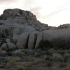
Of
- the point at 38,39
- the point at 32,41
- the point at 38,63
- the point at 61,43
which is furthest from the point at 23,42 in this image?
the point at 38,63

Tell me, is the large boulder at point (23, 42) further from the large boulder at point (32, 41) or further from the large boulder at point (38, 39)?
the large boulder at point (38, 39)

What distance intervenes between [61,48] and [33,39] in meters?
4.73

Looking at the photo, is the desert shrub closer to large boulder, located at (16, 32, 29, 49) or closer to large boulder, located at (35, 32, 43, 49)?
large boulder, located at (35, 32, 43, 49)

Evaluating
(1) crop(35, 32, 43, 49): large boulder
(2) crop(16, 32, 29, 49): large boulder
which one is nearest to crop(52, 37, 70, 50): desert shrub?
(1) crop(35, 32, 43, 49): large boulder

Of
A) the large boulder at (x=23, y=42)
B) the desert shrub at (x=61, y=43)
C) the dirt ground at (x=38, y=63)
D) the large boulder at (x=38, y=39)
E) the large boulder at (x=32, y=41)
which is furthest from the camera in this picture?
the large boulder at (x=23, y=42)

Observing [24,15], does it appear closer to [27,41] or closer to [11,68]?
[27,41]

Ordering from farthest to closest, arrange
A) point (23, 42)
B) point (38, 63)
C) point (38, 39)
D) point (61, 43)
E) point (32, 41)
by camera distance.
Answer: point (23, 42)
point (32, 41)
point (38, 39)
point (61, 43)
point (38, 63)

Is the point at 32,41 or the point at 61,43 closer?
the point at 61,43

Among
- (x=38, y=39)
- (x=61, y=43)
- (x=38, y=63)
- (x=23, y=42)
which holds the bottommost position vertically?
(x=38, y=63)

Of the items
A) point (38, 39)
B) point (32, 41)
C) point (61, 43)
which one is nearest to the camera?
point (61, 43)

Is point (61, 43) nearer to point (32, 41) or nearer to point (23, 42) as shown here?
point (32, 41)

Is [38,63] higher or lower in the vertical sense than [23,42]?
lower

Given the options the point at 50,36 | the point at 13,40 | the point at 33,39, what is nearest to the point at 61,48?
A: the point at 50,36

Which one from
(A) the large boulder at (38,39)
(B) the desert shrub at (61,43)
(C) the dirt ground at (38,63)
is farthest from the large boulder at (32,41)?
(C) the dirt ground at (38,63)
